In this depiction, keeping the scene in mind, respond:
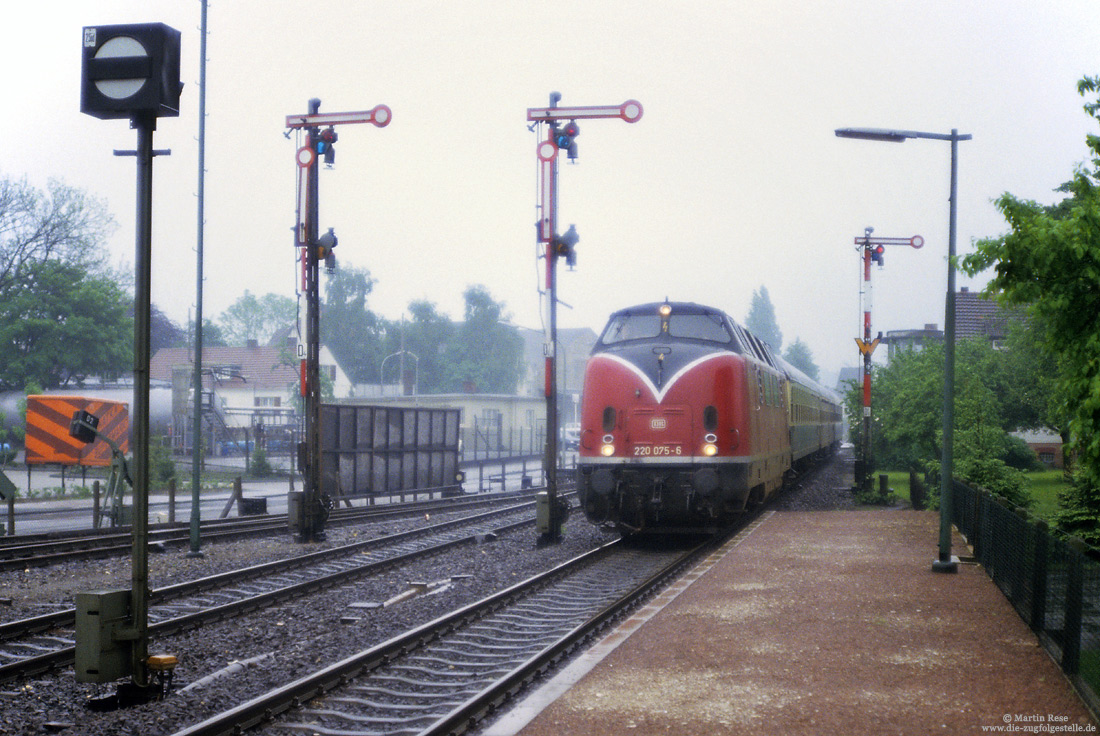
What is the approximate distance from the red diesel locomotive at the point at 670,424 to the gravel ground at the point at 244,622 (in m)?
1.41

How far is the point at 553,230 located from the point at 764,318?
116100 millimetres

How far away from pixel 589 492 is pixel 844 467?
31979 mm

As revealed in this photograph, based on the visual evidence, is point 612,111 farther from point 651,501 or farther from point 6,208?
point 6,208

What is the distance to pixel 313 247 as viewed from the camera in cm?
1777

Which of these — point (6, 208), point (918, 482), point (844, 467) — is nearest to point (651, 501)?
point (918, 482)

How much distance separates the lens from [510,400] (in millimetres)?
62812

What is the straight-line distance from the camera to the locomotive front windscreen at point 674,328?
15469 mm

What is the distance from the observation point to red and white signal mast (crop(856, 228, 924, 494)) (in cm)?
2719

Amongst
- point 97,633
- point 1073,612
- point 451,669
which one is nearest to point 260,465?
point 451,669

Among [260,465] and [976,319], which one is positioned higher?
[976,319]

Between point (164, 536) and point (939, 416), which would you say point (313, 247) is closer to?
point (164, 536)

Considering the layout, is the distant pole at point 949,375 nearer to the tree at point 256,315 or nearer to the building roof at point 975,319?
the building roof at point 975,319

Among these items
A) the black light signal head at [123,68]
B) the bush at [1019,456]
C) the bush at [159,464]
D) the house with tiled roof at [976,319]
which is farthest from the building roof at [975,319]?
the black light signal head at [123,68]

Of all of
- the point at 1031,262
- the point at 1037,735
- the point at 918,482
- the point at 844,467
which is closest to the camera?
the point at 1037,735
